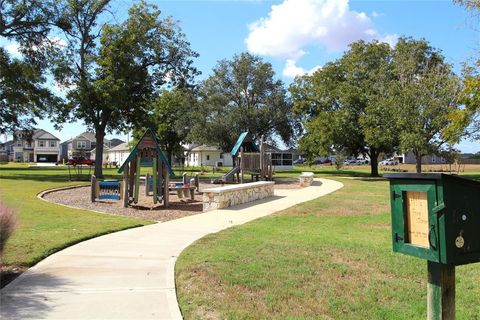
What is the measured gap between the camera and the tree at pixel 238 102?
50.6 m

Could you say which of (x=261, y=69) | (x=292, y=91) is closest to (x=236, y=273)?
(x=292, y=91)

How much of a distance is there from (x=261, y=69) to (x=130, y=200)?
123 ft

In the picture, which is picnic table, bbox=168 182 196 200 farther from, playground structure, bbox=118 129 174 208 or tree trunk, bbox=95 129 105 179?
tree trunk, bbox=95 129 105 179

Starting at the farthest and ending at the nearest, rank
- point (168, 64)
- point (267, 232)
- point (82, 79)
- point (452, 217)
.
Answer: point (168, 64)
point (82, 79)
point (267, 232)
point (452, 217)

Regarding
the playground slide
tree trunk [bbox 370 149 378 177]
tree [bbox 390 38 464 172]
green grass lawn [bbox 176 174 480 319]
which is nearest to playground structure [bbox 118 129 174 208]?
green grass lawn [bbox 176 174 480 319]

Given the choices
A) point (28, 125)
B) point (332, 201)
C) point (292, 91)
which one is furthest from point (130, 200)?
point (292, 91)

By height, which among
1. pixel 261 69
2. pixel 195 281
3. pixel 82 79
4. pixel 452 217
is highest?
pixel 261 69

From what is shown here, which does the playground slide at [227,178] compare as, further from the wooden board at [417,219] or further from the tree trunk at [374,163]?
the wooden board at [417,219]

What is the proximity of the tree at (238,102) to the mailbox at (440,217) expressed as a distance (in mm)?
46579

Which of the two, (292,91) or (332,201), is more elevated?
(292,91)

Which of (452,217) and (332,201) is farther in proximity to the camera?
(332,201)

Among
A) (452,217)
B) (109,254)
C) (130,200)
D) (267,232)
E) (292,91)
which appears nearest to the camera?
→ (452,217)

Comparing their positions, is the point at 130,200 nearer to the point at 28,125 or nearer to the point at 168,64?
the point at 168,64

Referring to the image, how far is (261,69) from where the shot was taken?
5116 cm
